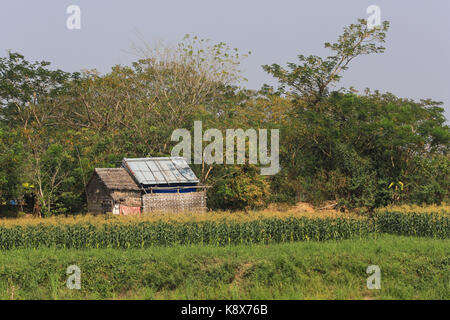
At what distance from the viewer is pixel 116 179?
20.1m

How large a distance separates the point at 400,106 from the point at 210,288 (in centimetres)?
1713

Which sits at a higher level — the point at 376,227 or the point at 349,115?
the point at 349,115

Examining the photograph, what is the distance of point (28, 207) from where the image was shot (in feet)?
78.1

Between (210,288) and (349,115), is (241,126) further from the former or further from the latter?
(210,288)

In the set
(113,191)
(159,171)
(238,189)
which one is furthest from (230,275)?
(238,189)

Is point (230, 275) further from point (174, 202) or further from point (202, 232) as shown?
point (174, 202)

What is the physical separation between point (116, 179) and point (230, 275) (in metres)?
9.82

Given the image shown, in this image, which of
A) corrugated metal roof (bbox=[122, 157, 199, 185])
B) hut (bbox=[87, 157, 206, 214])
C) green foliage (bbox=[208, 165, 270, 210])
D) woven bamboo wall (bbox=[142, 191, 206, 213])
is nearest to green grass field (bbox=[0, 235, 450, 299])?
hut (bbox=[87, 157, 206, 214])

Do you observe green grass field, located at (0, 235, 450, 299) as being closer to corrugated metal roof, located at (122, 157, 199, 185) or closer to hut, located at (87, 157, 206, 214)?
→ hut, located at (87, 157, 206, 214)

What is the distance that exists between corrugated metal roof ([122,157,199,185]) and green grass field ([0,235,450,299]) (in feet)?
25.9

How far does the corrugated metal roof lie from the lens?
20422 mm

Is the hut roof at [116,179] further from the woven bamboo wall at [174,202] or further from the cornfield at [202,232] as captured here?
the cornfield at [202,232]

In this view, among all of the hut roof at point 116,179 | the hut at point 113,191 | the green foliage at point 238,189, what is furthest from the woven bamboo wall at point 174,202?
the green foliage at point 238,189
